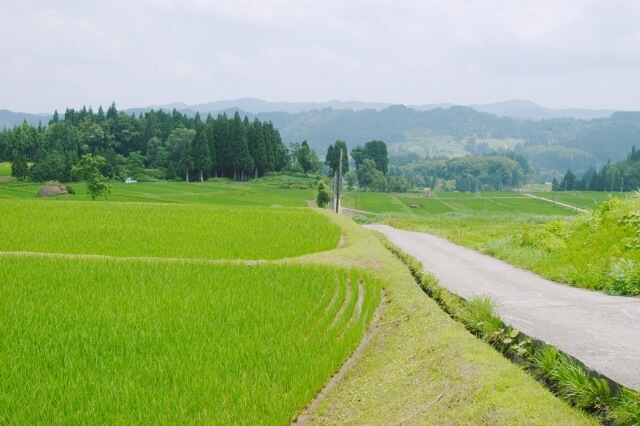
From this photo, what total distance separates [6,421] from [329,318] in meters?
3.65

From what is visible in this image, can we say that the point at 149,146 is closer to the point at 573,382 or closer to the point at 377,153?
the point at 377,153

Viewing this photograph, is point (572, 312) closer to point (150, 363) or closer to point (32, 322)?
point (150, 363)

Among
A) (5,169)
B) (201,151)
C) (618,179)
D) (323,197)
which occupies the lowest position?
(323,197)

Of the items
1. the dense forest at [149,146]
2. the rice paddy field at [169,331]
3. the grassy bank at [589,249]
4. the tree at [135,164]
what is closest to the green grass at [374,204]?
the dense forest at [149,146]

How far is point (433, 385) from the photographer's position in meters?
4.83

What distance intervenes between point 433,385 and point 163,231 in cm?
1049

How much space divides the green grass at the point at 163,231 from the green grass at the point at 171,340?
2540 mm

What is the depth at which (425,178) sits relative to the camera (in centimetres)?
13088

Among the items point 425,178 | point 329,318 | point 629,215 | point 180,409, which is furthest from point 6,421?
point 425,178

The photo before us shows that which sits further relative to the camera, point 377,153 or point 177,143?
point 377,153

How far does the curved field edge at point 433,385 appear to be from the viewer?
4.08 m

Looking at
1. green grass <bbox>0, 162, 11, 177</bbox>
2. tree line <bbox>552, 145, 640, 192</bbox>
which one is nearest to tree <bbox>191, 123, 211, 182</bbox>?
green grass <bbox>0, 162, 11, 177</bbox>

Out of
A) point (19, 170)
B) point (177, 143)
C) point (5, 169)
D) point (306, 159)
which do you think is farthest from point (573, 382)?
point (306, 159)

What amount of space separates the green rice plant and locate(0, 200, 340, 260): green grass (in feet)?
26.8
